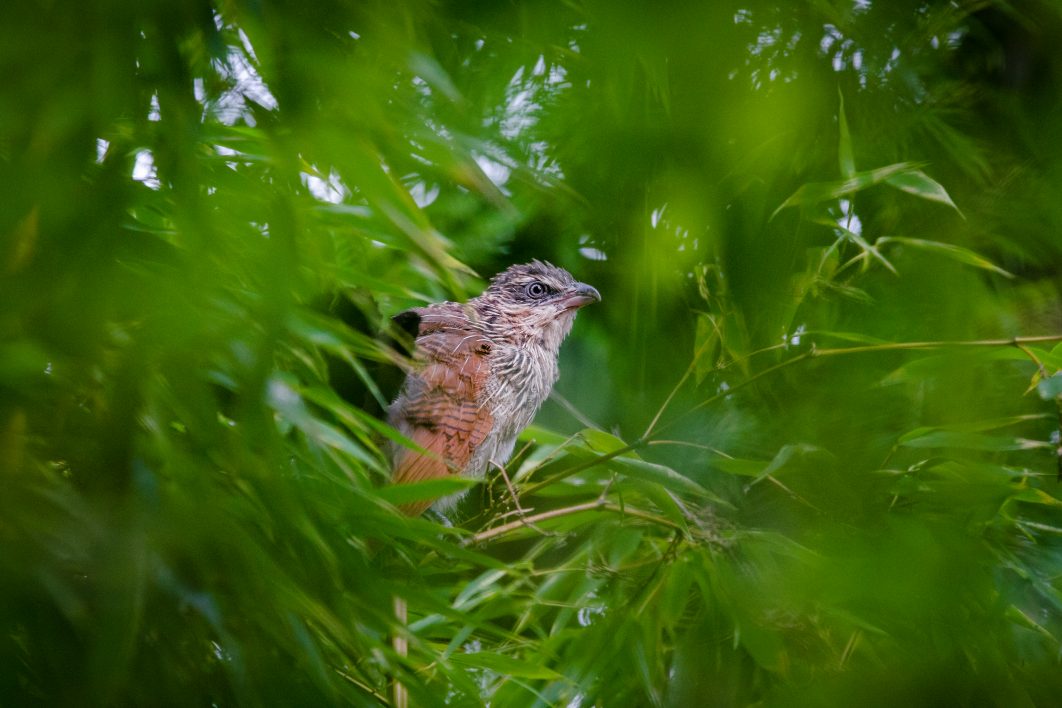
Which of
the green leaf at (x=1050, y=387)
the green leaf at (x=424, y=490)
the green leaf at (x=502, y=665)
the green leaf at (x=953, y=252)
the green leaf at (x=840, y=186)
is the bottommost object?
the green leaf at (x=502, y=665)

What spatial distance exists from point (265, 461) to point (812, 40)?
1.07 m

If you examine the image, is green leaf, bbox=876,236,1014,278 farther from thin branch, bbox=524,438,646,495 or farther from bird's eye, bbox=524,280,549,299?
bird's eye, bbox=524,280,549,299

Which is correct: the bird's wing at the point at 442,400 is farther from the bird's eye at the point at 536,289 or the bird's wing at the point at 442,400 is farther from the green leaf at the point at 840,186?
the green leaf at the point at 840,186

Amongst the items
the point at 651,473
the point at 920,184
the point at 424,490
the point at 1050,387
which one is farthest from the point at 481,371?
the point at 1050,387

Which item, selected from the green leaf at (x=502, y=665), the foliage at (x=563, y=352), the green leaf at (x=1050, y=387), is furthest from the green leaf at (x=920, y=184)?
the green leaf at (x=502, y=665)

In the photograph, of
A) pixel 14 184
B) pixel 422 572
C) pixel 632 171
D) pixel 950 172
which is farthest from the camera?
pixel 950 172

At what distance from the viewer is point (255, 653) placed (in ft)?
3.55

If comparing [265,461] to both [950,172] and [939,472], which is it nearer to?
[939,472]

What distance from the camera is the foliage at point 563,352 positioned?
3.02ft

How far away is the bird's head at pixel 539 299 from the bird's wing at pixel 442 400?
0.45 feet

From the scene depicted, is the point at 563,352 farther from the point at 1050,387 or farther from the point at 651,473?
the point at 1050,387

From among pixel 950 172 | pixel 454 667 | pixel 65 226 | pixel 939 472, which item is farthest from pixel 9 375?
pixel 950 172

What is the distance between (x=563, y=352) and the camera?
2.20 m

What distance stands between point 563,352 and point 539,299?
137mm
